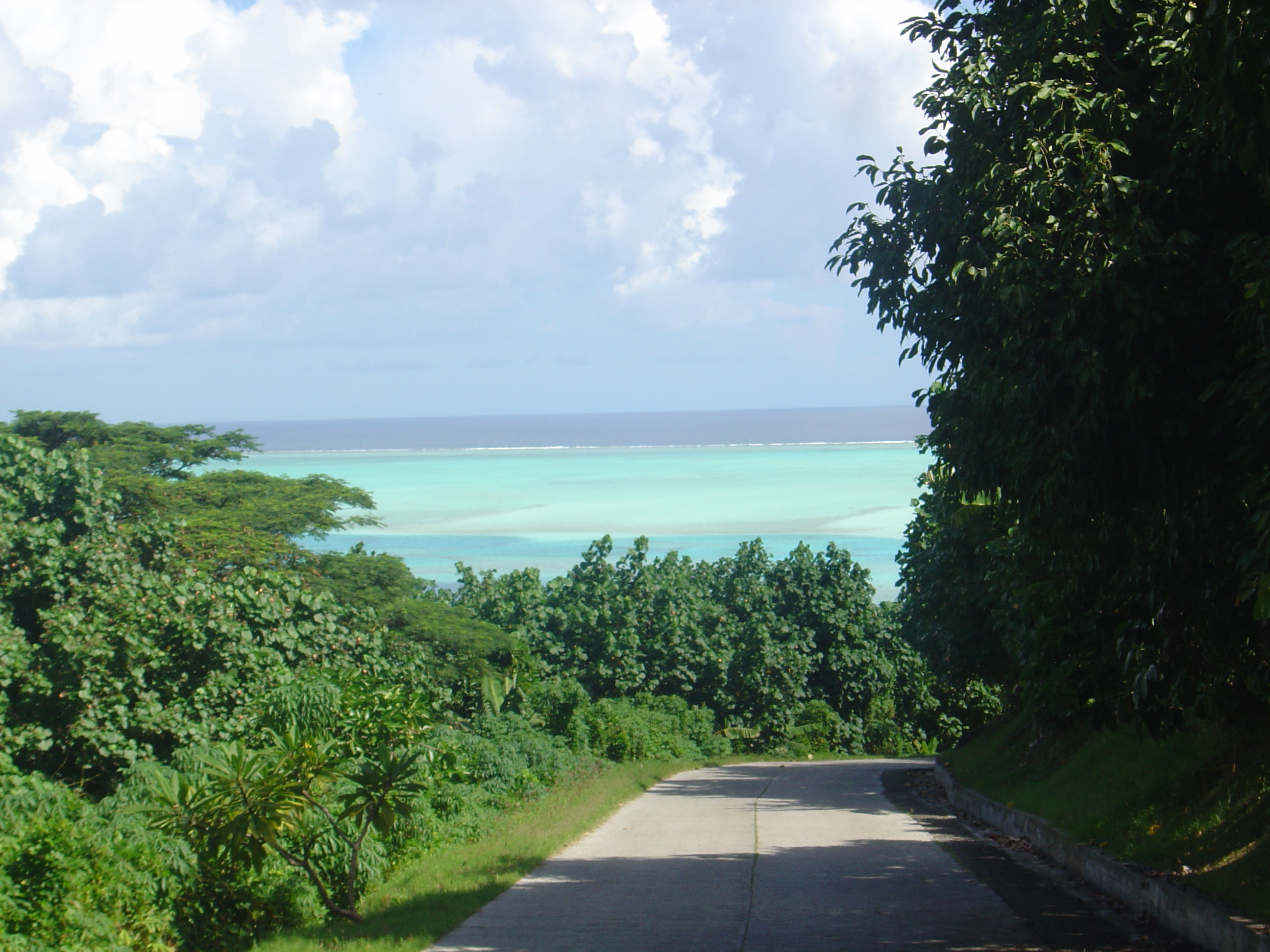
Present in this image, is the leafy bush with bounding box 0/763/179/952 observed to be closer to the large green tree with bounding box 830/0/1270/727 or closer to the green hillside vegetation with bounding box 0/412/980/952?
the green hillside vegetation with bounding box 0/412/980/952

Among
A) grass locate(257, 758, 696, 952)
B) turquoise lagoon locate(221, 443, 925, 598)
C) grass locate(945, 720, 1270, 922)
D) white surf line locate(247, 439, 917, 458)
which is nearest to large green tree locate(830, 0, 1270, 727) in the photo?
grass locate(945, 720, 1270, 922)

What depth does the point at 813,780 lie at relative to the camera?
22.2 meters

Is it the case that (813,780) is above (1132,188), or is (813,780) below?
below

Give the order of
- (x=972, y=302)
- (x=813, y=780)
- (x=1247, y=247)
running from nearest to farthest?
(x=1247, y=247) < (x=972, y=302) < (x=813, y=780)

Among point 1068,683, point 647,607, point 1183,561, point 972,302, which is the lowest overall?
point 647,607

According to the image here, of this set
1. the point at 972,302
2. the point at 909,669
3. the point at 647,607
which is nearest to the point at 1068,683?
the point at 972,302

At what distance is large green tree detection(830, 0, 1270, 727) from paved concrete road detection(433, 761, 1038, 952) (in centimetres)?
192

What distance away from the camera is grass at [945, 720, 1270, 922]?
7.23 m

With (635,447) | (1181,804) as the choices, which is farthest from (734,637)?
(635,447)

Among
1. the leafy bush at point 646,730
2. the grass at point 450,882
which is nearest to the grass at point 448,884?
the grass at point 450,882

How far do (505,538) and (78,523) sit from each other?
53.3m

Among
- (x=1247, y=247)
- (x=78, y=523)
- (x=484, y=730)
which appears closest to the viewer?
(x=1247, y=247)

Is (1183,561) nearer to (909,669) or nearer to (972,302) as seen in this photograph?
(972,302)

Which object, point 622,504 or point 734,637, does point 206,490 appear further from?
point 622,504
